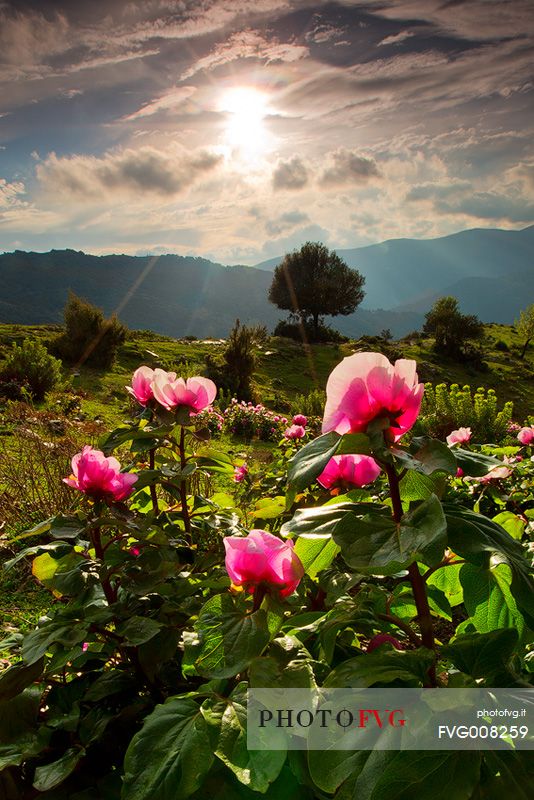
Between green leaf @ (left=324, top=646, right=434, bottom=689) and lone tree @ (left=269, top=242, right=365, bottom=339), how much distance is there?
4258cm

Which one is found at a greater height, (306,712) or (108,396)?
(306,712)

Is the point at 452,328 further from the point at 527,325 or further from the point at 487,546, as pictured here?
the point at 487,546

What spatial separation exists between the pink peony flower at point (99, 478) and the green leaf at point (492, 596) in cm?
109

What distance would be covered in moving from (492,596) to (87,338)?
20.6m

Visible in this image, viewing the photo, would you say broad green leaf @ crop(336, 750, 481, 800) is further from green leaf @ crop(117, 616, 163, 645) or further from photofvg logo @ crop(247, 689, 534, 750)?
green leaf @ crop(117, 616, 163, 645)

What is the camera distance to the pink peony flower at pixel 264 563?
95cm

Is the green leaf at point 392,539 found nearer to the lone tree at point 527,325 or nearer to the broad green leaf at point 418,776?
the broad green leaf at point 418,776

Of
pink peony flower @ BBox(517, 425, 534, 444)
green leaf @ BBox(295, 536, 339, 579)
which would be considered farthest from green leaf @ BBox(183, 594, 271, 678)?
pink peony flower @ BBox(517, 425, 534, 444)

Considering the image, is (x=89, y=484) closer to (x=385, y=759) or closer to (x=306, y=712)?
(x=306, y=712)

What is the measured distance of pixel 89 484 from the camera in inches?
63.9

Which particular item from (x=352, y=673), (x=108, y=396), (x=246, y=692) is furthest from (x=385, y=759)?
(x=108, y=396)

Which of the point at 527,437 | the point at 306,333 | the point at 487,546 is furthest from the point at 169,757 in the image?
the point at 306,333

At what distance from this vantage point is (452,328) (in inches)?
1347

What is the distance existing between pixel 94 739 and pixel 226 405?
41.6ft
